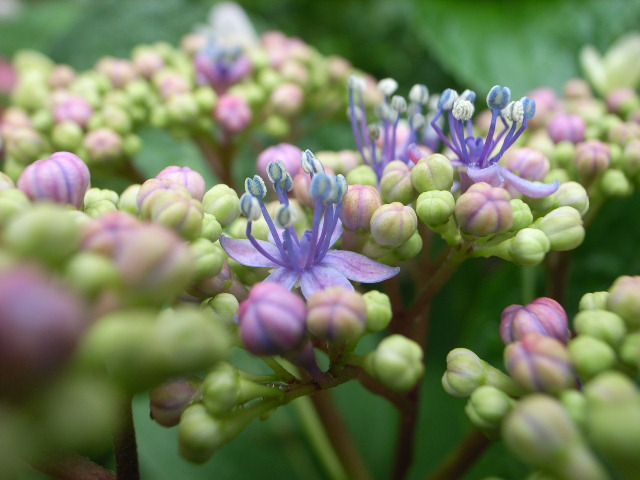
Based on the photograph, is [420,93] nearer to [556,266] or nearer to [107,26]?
[556,266]

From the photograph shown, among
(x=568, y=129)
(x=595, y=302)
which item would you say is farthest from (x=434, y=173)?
(x=568, y=129)

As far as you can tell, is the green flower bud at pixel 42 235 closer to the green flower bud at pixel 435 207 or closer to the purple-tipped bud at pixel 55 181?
the purple-tipped bud at pixel 55 181

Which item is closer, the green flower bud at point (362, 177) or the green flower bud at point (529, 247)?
the green flower bud at point (529, 247)

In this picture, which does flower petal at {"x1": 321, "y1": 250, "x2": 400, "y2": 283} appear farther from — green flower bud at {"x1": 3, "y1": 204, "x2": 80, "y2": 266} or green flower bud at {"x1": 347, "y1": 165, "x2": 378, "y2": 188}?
green flower bud at {"x1": 3, "y1": 204, "x2": 80, "y2": 266}

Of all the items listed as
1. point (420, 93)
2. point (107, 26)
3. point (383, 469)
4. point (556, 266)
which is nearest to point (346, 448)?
point (383, 469)

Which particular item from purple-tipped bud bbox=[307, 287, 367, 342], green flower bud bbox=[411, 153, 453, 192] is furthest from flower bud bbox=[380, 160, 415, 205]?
purple-tipped bud bbox=[307, 287, 367, 342]

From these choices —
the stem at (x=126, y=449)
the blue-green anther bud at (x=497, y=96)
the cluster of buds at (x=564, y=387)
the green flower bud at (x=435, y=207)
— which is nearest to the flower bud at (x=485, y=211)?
the green flower bud at (x=435, y=207)
